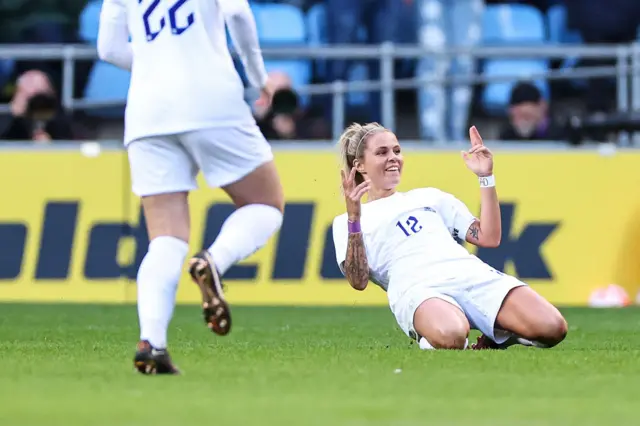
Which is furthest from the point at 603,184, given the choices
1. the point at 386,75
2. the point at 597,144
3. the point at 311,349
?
the point at 311,349

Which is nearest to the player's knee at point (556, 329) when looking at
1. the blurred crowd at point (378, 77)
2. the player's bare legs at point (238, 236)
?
the player's bare legs at point (238, 236)

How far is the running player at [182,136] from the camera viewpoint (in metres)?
6.32

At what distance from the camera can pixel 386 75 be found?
43.9ft

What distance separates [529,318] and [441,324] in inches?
16.7

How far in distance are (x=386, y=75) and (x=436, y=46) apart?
50.7 inches

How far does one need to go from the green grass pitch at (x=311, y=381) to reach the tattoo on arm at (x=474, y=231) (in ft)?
1.87

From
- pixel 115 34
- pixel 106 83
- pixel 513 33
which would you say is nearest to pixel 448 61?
pixel 513 33

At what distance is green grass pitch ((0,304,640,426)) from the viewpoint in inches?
202

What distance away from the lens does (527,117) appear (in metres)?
13.9

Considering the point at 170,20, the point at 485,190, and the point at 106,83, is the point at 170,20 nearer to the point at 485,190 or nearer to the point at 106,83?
the point at 485,190

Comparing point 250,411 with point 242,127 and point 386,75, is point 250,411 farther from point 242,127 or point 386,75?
point 386,75

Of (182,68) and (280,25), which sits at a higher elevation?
(182,68)

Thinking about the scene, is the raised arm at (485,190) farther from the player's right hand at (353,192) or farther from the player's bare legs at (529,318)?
the player's right hand at (353,192)

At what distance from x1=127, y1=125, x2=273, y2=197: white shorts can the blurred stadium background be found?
768 millimetres
